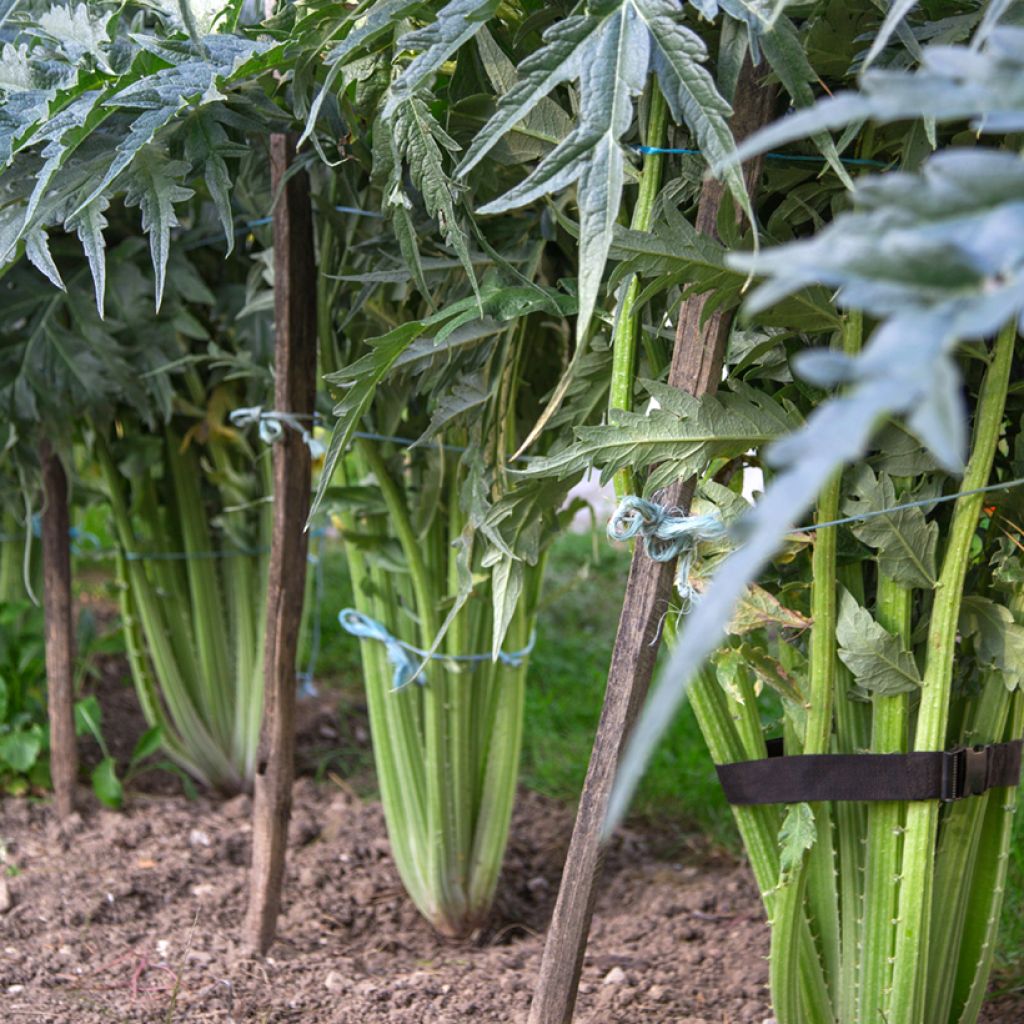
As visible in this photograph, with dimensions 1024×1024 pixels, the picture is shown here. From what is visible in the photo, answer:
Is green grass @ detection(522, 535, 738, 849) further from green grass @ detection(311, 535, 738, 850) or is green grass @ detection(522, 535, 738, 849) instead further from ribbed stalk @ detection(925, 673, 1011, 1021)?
ribbed stalk @ detection(925, 673, 1011, 1021)

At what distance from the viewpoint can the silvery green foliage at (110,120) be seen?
1062 mm

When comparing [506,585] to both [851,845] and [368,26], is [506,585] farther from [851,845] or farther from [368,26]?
[368,26]

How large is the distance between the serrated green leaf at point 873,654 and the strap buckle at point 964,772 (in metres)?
0.08

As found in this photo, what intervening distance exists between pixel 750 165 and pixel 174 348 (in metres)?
1.39

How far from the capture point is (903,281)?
458mm

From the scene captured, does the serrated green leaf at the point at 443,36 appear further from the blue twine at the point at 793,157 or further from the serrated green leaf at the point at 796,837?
the serrated green leaf at the point at 796,837

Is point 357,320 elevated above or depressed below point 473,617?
above

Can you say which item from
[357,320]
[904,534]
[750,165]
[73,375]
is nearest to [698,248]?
[750,165]

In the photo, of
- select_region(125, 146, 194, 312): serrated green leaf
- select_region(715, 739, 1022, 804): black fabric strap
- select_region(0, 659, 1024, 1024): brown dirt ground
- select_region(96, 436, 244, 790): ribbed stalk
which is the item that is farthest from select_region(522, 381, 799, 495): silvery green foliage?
select_region(96, 436, 244, 790): ribbed stalk

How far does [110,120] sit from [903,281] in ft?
3.30

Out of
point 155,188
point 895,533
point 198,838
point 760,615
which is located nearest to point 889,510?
point 895,533

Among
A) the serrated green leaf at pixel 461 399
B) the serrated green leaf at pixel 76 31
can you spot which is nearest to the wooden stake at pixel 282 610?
the serrated green leaf at pixel 461 399

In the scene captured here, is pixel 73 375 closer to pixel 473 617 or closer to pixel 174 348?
pixel 174 348

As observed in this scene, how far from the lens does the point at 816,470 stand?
41 cm
